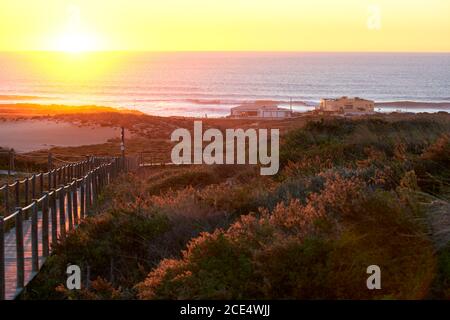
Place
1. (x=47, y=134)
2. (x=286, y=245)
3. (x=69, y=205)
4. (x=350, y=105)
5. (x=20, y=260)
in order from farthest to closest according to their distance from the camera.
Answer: (x=350, y=105) → (x=47, y=134) → (x=69, y=205) → (x=20, y=260) → (x=286, y=245)

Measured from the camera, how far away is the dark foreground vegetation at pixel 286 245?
6.98 m

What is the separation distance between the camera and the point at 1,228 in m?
8.00

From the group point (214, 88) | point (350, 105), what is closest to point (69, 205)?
point (350, 105)

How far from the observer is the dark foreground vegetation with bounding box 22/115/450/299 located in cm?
698

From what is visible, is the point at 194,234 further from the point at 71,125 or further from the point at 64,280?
the point at 71,125

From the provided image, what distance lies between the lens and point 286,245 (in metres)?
7.32

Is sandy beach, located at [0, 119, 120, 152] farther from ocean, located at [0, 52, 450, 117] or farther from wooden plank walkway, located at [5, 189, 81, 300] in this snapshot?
wooden plank walkway, located at [5, 189, 81, 300]

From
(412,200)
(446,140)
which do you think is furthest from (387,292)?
(446,140)

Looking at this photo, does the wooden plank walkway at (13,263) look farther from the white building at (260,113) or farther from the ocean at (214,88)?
the ocean at (214,88)

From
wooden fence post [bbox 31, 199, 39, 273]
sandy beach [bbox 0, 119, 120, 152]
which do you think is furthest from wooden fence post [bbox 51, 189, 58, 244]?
sandy beach [bbox 0, 119, 120, 152]

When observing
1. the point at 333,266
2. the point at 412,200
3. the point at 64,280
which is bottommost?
the point at 64,280

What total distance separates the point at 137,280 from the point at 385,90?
12930 centimetres

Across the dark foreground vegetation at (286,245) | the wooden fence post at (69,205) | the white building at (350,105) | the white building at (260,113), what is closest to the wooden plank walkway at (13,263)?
the dark foreground vegetation at (286,245)

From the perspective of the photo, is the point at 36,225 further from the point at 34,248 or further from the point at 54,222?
the point at 54,222
